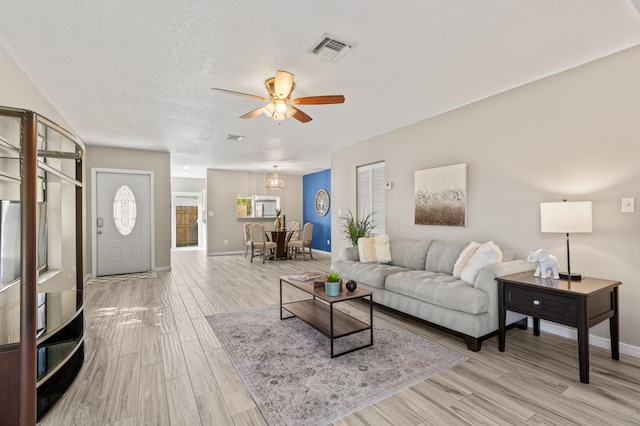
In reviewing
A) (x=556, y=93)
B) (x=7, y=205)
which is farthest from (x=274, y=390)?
(x=556, y=93)

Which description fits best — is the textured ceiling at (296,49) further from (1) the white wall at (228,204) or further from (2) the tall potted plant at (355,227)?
(1) the white wall at (228,204)

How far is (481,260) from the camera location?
2949mm

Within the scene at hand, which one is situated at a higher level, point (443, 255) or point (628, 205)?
point (628, 205)

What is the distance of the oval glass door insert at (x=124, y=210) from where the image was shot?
19.4ft

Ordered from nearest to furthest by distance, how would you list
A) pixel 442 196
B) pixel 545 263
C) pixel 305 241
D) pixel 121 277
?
pixel 545 263 < pixel 442 196 < pixel 121 277 < pixel 305 241

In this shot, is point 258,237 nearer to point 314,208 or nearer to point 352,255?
point 314,208

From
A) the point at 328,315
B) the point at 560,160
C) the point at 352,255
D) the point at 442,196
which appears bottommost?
the point at 328,315

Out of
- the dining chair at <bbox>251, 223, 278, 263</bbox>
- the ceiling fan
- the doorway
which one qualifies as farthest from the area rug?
the doorway

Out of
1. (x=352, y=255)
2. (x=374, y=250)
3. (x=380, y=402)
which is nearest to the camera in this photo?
(x=380, y=402)

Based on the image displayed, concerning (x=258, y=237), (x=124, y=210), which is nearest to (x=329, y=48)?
(x=124, y=210)

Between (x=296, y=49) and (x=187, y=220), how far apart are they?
9627 mm

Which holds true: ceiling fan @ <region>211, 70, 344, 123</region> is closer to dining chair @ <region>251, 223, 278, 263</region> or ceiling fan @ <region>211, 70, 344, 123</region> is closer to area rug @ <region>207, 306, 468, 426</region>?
area rug @ <region>207, 306, 468, 426</region>

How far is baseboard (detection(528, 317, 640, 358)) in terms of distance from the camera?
2.55 meters

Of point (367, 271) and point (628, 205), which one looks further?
point (367, 271)
